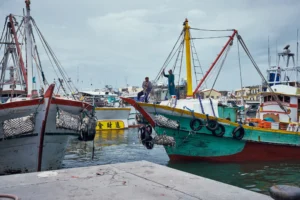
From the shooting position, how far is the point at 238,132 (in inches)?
459

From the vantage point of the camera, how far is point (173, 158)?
39.8 ft

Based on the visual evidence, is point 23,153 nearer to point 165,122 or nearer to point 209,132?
point 165,122

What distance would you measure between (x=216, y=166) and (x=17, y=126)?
279 inches

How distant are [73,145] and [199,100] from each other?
9.20 m

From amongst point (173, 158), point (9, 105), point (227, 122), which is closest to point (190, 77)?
point (227, 122)

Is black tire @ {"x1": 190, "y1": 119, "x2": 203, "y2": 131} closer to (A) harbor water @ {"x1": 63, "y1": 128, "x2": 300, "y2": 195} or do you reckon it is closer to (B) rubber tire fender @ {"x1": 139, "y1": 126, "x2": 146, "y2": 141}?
(A) harbor water @ {"x1": 63, "y1": 128, "x2": 300, "y2": 195}

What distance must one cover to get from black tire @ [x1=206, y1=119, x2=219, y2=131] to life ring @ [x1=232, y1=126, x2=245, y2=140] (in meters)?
0.83

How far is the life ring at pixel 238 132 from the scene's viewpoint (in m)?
11.6

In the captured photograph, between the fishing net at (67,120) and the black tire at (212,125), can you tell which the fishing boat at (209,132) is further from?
the fishing net at (67,120)

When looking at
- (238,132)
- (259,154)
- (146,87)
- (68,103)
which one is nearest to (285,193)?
(68,103)

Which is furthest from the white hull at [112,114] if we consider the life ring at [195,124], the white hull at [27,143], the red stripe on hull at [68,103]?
the white hull at [27,143]

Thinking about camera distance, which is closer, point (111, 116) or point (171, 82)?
point (171, 82)

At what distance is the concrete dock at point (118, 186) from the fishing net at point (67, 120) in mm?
4164

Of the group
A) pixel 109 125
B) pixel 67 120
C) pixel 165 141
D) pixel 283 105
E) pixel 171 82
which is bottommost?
pixel 109 125
